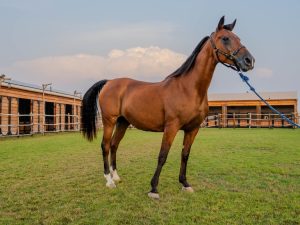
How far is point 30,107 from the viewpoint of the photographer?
20.7 m

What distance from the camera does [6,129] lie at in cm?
1780

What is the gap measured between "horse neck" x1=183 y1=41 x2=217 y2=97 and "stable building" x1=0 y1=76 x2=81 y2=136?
13.7 m

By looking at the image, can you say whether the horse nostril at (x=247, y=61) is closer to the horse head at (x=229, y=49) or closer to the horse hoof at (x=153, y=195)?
the horse head at (x=229, y=49)

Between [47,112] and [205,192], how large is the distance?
2389 cm

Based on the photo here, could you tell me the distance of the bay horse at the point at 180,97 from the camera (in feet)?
13.5

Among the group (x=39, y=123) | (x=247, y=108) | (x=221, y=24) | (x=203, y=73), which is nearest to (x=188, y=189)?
(x=203, y=73)

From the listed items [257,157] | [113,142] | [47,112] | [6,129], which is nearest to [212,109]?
[47,112]

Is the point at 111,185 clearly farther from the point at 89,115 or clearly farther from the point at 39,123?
the point at 39,123

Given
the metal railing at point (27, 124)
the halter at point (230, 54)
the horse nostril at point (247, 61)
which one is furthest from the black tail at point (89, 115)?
the metal railing at point (27, 124)

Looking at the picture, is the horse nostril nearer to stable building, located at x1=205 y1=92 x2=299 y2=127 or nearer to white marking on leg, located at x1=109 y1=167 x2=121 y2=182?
white marking on leg, located at x1=109 y1=167 x2=121 y2=182

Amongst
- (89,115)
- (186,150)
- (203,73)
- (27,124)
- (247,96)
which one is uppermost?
(247,96)

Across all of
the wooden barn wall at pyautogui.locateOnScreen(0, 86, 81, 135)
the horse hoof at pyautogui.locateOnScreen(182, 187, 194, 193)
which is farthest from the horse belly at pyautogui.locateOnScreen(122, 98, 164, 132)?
the wooden barn wall at pyautogui.locateOnScreen(0, 86, 81, 135)

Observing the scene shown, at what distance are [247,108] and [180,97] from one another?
31.6m

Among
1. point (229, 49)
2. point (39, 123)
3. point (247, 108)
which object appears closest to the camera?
point (229, 49)
